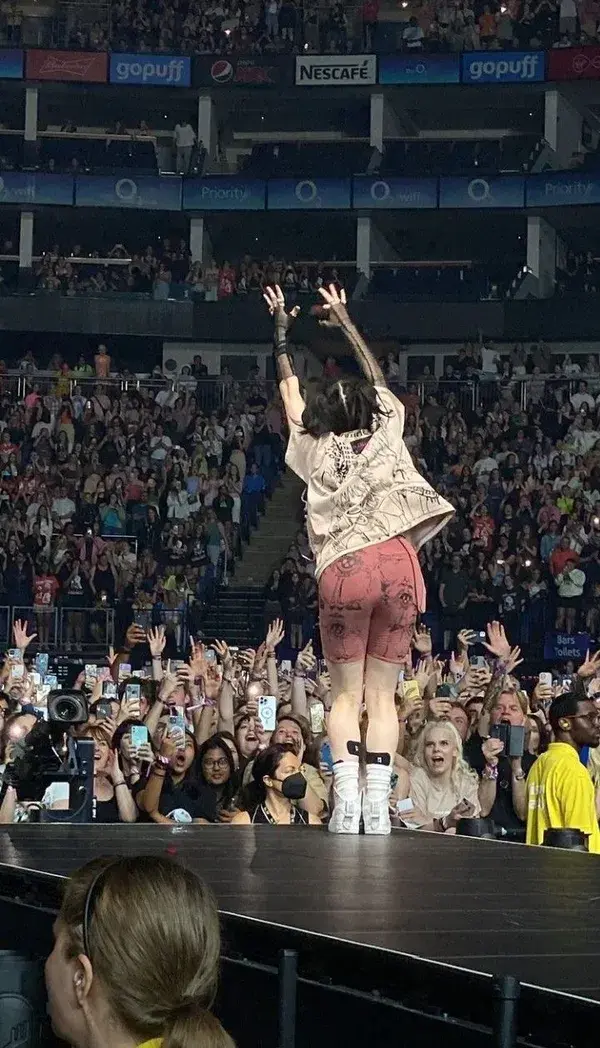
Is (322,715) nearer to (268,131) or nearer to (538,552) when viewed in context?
(538,552)

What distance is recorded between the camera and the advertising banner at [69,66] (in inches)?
1490

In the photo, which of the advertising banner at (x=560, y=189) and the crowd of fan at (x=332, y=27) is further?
the crowd of fan at (x=332, y=27)

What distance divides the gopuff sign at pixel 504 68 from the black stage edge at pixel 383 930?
32.6 meters

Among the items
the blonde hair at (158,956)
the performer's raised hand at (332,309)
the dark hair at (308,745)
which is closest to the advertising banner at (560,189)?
the dark hair at (308,745)

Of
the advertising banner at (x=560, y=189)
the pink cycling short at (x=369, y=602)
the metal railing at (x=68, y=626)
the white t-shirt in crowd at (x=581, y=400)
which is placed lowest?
the pink cycling short at (x=369, y=602)

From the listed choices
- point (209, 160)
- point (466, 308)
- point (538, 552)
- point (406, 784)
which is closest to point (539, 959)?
point (406, 784)

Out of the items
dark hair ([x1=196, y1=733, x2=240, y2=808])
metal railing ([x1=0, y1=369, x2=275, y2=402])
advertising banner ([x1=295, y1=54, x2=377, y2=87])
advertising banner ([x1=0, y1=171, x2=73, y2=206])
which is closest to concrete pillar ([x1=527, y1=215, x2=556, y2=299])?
advertising banner ([x1=295, y1=54, x2=377, y2=87])

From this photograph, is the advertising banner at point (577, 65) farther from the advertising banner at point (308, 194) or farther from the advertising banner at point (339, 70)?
the advertising banner at point (308, 194)

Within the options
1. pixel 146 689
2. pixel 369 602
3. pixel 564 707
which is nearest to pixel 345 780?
pixel 369 602

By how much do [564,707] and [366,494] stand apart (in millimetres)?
1131

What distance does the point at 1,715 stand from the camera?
9.61 m

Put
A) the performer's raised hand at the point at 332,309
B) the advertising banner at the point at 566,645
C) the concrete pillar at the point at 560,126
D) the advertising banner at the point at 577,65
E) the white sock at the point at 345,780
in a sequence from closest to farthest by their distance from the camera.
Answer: the white sock at the point at 345,780, the performer's raised hand at the point at 332,309, the advertising banner at the point at 566,645, the advertising banner at the point at 577,65, the concrete pillar at the point at 560,126

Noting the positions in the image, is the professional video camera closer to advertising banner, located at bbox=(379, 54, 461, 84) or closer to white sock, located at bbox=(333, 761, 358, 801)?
white sock, located at bbox=(333, 761, 358, 801)

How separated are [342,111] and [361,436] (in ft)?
111
